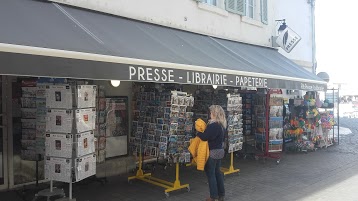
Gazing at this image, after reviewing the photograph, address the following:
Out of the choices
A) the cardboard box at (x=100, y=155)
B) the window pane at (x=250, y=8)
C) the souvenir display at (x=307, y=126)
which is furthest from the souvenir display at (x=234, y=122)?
the window pane at (x=250, y=8)

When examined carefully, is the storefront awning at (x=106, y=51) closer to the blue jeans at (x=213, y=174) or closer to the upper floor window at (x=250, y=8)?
the blue jeans at (x=213, y=174)

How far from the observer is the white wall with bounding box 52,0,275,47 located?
6938 millimetres

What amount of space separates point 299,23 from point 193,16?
27.2ft

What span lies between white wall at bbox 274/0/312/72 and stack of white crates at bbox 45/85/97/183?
984 centimetres

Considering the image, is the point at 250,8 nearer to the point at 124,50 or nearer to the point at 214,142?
the point at 214,142

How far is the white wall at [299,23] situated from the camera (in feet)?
46.5

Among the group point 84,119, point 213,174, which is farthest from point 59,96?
point 213,174

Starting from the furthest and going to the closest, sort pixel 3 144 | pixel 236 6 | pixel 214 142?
pixel 236 6, pixel 3 144, pixel 214 142

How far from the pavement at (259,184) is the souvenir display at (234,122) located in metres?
0.74

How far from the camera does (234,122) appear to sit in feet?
27.3

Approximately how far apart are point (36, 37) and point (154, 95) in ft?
10.6

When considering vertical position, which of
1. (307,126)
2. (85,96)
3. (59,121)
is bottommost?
(307,126)

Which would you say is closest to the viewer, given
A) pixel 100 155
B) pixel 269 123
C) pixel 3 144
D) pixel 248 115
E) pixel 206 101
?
pixel 3 144

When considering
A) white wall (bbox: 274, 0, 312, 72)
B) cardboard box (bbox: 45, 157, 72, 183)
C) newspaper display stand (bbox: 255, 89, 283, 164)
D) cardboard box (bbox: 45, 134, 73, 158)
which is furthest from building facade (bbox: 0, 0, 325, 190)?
white wall (bbox: 274, 0, 312, 72)
